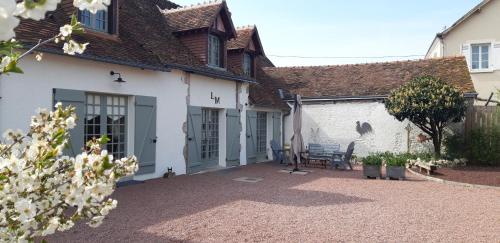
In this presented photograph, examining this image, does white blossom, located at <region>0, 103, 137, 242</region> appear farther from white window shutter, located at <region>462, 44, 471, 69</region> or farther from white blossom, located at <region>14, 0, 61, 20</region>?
white window shutter, located at <region>462, 44, 471, 69</region>

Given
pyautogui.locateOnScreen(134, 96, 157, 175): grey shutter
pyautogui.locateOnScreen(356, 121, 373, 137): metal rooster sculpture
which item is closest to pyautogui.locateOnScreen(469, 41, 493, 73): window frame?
pyautogui.locateOnScreen(356, 121, 373, 137): metal rooster sculpture

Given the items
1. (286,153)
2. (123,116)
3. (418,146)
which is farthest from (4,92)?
(418,146)

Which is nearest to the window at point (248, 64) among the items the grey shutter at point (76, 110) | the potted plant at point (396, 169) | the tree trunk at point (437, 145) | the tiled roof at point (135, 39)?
the tiled roof at point (135, 39)

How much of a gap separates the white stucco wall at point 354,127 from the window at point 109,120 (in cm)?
910

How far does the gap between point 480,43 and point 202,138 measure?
14.0 metres

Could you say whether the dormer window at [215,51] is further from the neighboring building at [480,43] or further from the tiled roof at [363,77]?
the neighboring building at [480,43]

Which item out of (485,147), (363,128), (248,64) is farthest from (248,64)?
(485,147)

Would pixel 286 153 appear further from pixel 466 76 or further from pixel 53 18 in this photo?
pixel 53 18

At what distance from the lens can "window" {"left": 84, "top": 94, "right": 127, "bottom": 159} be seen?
888 cm

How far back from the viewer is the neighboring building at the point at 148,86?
7.78 meters

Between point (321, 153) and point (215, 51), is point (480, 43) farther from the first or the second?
point (215, 51)

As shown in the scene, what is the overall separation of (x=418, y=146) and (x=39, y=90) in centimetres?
1276

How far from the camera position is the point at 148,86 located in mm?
10109

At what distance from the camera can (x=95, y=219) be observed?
2.08m
